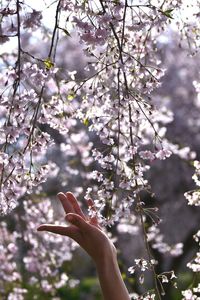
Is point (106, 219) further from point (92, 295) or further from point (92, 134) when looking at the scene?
point (92, 295)

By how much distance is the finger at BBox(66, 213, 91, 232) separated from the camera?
72.9 inches

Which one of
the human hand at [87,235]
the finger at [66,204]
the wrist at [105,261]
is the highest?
the finger at [66,204]

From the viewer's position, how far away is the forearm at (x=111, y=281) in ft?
5.95

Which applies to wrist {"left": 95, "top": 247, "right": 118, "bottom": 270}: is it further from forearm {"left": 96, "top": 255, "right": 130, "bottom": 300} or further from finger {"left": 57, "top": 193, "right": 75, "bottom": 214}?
finger {"left": 57, "top": 193, "right": 75, "bottom": 214}

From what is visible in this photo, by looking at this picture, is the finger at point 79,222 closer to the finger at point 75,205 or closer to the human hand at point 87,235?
the human hand at point 87,235

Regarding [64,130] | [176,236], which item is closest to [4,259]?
[64,130]

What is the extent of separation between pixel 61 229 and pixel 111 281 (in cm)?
21

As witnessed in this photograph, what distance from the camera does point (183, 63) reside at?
512 inches

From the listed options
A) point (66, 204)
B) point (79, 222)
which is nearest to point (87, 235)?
point (79, 222)

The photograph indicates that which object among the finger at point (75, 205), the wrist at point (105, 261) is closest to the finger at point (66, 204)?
the finger at point (75, 205)

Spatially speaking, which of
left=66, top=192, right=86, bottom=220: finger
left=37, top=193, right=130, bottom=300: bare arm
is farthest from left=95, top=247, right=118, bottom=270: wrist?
left=66, top=192, right=86, bottom=220: finger

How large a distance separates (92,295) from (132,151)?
10.9 m

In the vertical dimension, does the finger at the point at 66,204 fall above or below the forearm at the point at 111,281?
above

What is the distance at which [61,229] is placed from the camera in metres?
1.86
